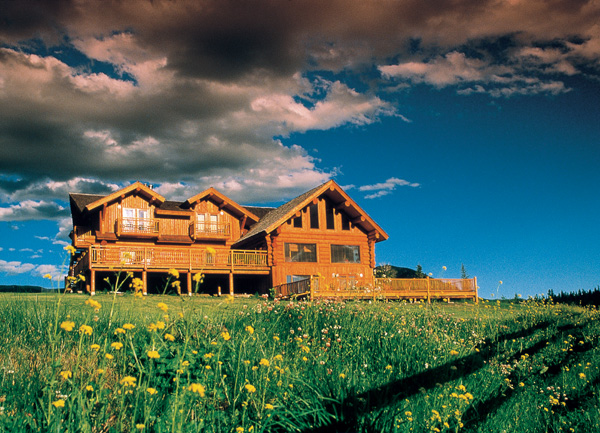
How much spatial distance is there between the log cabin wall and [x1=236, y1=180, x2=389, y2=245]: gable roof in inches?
21.9

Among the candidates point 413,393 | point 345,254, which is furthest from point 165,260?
point 413,393

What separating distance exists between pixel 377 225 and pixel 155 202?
15.5 m

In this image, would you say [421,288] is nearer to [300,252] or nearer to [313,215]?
[300,252]

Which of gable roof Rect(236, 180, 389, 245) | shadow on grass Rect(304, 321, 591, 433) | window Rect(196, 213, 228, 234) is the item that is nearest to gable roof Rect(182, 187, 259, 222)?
window Rect(196, 213, 228, 234)

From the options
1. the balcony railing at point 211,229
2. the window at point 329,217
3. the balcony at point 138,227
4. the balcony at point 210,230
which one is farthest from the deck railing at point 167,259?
the window at point 329,217

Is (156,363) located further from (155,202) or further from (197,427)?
(155,202)

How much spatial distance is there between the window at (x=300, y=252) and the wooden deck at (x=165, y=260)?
1657 millimetres

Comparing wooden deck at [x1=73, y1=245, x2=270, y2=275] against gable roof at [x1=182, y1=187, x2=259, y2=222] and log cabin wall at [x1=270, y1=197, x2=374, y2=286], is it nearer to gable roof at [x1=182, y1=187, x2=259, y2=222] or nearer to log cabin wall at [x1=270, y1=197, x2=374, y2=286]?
log cabin wall at [x1=270, y1=197, x2=374, y2=286]

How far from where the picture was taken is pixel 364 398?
513cm

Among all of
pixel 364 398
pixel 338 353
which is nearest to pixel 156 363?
pixel 364 398

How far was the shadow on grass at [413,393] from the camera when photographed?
4785 mm

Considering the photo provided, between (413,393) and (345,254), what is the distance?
27792 mm

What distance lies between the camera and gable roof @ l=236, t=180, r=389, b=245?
31.5 meters

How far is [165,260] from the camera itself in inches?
1131
